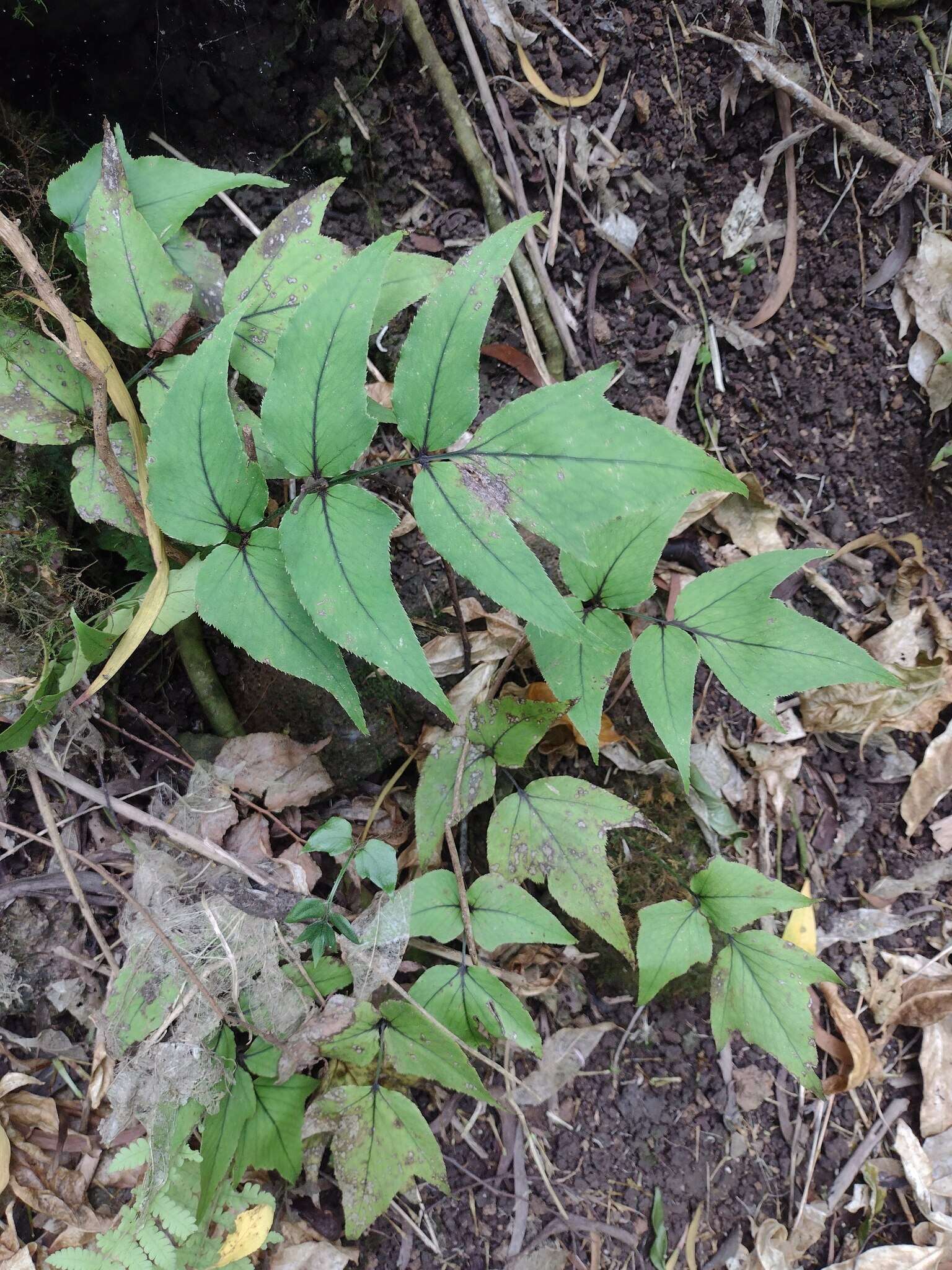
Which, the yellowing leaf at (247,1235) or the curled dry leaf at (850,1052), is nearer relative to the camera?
the yellowing leaf at (247,1235)

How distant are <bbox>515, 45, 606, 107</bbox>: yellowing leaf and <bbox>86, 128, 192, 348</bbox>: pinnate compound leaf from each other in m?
1.25

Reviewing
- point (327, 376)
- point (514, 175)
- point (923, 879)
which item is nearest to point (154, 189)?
point (327, 376)

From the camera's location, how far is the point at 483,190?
7.20ft

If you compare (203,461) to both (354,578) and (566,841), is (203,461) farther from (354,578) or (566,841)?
(566,841)

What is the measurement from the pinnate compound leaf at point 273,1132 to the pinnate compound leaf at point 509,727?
3.04 ft

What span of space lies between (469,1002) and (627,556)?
114cm

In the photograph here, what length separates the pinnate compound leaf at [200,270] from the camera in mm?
1827

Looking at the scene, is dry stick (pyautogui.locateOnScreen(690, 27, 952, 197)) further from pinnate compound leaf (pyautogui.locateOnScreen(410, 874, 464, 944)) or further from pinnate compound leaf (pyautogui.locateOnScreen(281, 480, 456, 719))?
pinnate compound leaf (pyautogui.locateOnScreen(410, 874, 464, 944))

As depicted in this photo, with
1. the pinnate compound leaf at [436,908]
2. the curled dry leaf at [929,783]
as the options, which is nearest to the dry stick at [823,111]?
the curled dry leaf at [929,783]

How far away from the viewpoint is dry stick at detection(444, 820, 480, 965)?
6.24 ft

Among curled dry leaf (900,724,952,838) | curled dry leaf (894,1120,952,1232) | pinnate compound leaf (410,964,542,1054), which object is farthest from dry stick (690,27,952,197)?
curled dry leaf (894,1120,952,1232)

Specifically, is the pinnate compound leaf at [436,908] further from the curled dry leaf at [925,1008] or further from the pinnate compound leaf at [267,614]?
the curled dry leaf at [925,1008]

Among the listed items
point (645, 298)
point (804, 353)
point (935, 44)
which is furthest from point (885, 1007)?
point (935, 44)

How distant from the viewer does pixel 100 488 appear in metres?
1.70
